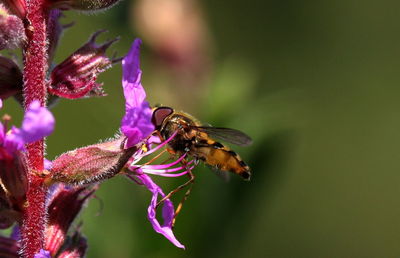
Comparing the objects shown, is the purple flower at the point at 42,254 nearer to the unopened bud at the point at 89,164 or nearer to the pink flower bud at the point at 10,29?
the unopened bud at the point at 89,164

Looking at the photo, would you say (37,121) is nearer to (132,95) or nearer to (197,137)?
(132,95)

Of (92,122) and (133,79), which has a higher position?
(133,79)

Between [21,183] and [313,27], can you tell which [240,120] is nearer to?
[21,183]

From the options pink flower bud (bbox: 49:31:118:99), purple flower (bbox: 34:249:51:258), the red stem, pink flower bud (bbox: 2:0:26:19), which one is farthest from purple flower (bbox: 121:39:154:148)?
purple flower (bbox: 34:249:51:258)

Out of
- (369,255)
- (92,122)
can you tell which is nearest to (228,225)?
(92,122)

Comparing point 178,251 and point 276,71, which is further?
point 276,71

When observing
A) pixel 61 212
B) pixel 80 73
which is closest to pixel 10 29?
pixel 80 73
